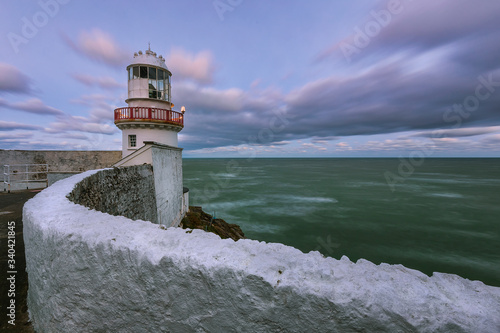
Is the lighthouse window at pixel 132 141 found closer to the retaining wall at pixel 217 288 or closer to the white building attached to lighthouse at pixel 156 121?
the white building attached to lighthouse at pixel 156 121

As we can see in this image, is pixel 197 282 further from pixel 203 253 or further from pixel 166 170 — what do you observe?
pixel 166 170

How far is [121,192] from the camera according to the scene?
6719mm

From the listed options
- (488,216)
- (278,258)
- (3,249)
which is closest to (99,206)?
(3,249)

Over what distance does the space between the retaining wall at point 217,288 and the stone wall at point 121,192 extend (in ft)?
6.35

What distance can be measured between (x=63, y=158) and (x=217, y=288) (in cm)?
1630

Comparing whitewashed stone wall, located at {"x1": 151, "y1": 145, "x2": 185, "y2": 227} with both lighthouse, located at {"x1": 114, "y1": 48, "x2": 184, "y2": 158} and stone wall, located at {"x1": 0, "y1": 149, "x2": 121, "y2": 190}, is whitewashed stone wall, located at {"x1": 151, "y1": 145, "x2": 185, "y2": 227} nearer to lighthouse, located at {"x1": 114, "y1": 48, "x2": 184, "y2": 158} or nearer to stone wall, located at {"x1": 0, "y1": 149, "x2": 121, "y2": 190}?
lighthouse, located at {"x1": 114, "y1": 48, "x2": 184, "y2": 158}

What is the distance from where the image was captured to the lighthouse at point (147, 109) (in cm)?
1156

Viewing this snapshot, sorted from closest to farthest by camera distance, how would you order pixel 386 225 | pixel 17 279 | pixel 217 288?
pixel 217 288, pixel 17 279, pixel 386 225

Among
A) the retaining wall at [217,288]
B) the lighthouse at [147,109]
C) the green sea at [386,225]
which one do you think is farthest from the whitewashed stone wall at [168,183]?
the green sea at [386,225]

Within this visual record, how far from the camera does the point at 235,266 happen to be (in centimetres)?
174

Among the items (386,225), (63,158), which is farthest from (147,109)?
(386,225)

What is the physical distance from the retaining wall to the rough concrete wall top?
13635mm

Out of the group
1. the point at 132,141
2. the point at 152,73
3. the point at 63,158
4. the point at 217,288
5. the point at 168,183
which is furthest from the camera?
the point at 63,158

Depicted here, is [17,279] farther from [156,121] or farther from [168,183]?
[156,121]
